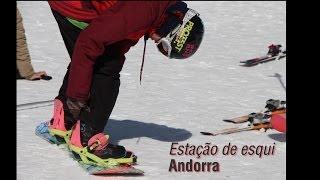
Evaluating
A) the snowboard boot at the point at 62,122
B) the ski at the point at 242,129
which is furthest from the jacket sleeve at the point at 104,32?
the ski at the point at 242,129

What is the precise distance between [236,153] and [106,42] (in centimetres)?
144

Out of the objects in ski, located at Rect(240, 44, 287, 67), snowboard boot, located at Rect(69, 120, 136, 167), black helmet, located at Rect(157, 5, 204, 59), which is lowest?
ski, located at Rect(240, 44, 287, 67)

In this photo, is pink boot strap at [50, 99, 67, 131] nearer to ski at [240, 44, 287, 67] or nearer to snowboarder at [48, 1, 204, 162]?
snowboarder at [48, 1, 204, 162]

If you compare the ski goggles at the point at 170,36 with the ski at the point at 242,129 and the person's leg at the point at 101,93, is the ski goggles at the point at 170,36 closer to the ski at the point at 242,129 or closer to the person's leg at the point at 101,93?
the person's leg at the point at 101,93

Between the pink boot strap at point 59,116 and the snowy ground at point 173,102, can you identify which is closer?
the snowy ground at point 173,102

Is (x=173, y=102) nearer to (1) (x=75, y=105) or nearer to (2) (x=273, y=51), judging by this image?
(1) (x=75, y=105)

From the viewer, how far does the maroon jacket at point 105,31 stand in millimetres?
4109

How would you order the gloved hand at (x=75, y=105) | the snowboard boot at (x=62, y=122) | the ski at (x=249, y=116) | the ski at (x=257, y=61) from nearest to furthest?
the gloved hand at (x=75, y=105), the snowboard boot at (x=62, y=122), the ski at (x=249, y=116), the ski at (x=257, y=61)

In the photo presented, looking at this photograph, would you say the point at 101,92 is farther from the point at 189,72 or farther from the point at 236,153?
the point at 189,72

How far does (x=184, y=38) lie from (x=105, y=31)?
615 millimetres

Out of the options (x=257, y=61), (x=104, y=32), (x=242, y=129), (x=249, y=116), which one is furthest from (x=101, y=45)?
(x=257, y=61)

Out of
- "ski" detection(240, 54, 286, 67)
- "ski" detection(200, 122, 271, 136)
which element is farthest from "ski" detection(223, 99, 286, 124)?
"ski" detection(240, 54, 286, 67)

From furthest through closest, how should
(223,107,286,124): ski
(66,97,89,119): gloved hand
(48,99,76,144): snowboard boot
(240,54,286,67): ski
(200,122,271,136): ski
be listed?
(240,54,286,67): ski < (223,107,286,124): ski < (200,122,271,136): ski < (48,99,76,144): snowboard boot < (66,97,89,119): gloved hand

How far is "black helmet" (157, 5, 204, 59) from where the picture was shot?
14.6 feet
